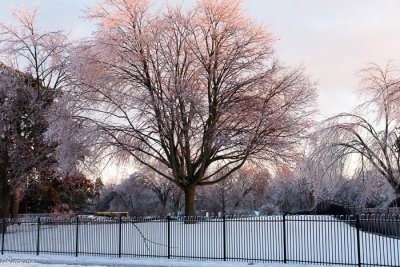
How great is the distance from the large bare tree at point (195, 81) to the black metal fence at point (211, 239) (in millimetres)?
10171

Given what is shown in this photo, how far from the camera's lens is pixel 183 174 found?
3762cm

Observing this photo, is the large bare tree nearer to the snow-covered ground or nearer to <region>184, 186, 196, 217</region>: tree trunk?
<region>184, 186, 196, 217</region>: tree trunk

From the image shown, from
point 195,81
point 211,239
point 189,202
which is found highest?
point 195,81

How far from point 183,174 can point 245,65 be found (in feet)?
28.9

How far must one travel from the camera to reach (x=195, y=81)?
3569 cm

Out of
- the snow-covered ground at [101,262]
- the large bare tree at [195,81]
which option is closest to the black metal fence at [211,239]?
the snow-covered ground at [101,262]

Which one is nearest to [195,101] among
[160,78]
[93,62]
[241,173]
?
[160,78]

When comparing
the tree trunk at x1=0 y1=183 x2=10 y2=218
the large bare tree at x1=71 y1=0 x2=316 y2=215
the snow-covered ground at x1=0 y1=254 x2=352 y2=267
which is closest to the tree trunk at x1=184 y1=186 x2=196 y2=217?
the large bare tree at x1=71 y1=0 x2=316 y2=215

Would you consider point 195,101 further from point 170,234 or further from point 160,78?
point 170,234

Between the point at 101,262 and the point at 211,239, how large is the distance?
463cm

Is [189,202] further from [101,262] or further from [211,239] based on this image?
[101,262]

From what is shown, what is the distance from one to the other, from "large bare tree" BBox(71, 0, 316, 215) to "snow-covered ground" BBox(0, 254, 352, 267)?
12674 mm

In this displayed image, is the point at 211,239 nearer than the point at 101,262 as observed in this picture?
No

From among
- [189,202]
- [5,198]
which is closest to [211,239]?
[189,202]
